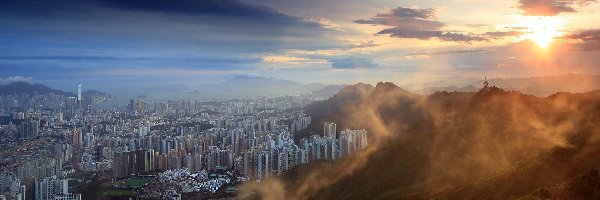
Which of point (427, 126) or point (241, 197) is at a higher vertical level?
point (427, 126)

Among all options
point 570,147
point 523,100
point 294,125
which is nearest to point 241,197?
point 523,100

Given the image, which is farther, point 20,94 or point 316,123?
point 20,94

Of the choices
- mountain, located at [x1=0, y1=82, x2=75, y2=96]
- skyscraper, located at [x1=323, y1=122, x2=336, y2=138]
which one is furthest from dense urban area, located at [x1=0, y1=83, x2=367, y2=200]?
mountain, located at [x1=0, y1=82, x2=75, y2=96]

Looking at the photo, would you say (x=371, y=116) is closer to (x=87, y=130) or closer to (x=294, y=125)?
(x=294, y=125)

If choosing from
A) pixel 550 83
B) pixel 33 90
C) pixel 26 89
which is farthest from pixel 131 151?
pixel 33 90

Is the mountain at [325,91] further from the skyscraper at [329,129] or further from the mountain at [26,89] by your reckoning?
the skyscraper at [329,129]

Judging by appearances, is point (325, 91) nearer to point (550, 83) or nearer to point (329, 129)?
point (329, 129)

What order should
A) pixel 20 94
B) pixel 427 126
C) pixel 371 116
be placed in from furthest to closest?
pixel 20 94
pixel 371 116
pixel 427 126
